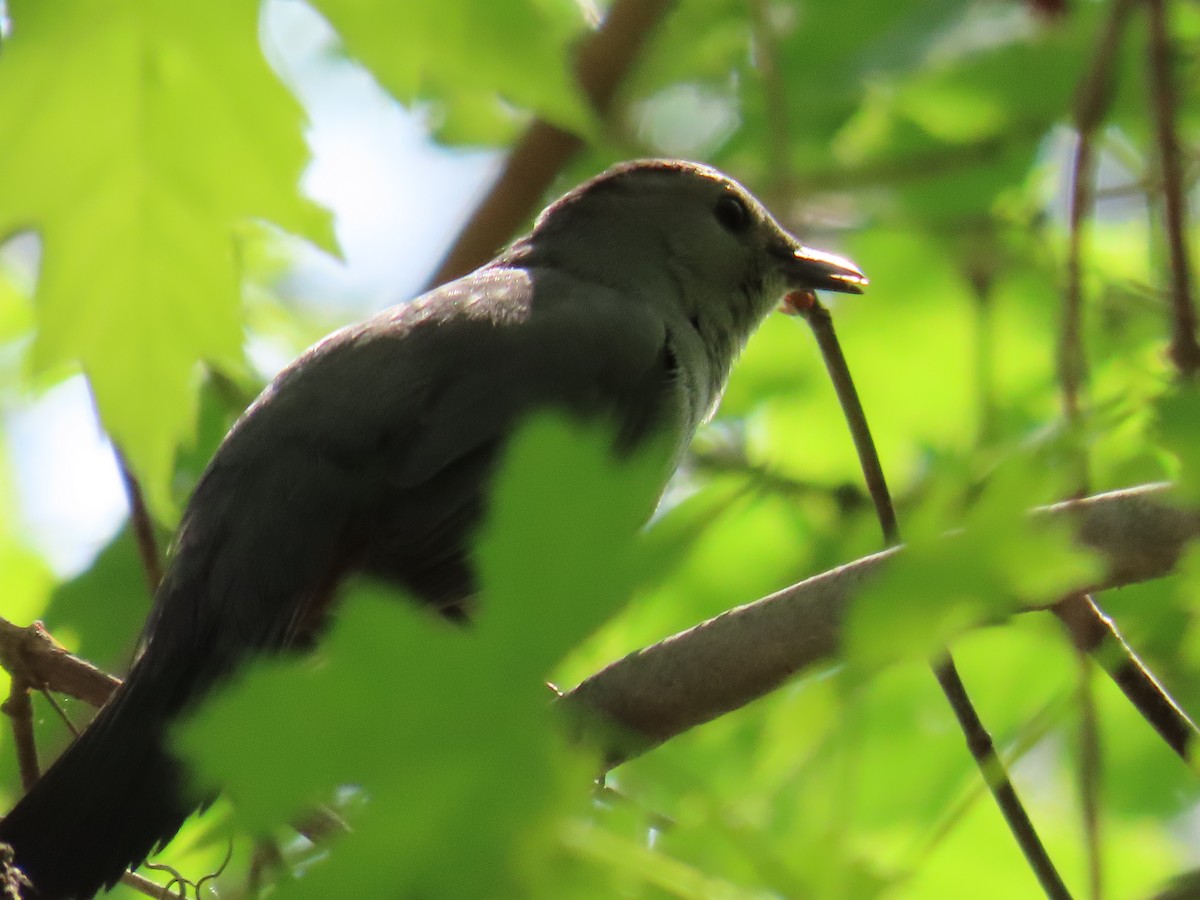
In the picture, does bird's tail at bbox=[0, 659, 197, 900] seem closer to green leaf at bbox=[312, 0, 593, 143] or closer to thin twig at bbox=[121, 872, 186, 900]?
thin twig at bbox=[121, 872, 186, 900]

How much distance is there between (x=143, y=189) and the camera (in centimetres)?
199

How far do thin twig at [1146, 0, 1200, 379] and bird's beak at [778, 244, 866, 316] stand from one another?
93 centimetres

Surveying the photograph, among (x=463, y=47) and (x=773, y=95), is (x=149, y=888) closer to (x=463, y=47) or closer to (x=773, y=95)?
(x=463, y=47)

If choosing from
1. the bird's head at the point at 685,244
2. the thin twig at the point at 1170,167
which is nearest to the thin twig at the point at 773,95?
the bird's head at the point at 685,244

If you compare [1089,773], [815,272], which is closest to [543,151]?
[815,272]

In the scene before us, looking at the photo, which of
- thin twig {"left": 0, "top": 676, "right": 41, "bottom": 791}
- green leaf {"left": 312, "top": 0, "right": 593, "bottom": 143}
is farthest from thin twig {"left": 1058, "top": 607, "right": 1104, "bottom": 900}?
thin twig {"left": 0, "top": 676, "right": 41, "bottom": 791}

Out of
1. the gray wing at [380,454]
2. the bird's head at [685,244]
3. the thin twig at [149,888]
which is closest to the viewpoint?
the thin twig at [149,888]

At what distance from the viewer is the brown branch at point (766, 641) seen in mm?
1510

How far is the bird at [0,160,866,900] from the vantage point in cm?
215

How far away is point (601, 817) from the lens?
108cm

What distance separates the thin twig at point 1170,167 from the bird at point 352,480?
94cm

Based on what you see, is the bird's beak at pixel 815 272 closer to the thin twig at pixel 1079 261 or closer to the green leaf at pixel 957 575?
the thin twig at pixel 1079 261

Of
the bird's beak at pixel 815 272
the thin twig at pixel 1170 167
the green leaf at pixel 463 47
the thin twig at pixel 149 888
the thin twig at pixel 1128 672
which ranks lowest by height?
the thin twig at pixel 149 888

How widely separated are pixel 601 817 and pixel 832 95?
1.93 metres
